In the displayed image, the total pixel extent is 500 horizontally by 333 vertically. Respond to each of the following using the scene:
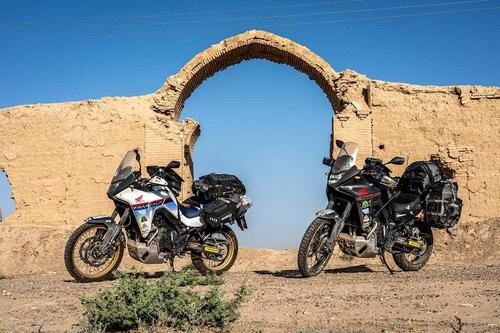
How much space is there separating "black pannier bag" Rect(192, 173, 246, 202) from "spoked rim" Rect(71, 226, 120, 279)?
123 cm

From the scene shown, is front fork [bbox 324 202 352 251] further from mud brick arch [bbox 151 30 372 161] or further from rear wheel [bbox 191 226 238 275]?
mud brick arch [bbox 151 30 372 161]

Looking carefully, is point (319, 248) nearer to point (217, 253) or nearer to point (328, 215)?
point (328, 215)

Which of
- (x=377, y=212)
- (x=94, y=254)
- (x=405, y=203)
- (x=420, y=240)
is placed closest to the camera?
(x=94, y=254)

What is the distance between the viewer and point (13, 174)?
12.6 m

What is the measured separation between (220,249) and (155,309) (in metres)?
3.36

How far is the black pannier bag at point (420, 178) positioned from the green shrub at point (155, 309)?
12.8 feet

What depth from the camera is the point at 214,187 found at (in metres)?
7.53

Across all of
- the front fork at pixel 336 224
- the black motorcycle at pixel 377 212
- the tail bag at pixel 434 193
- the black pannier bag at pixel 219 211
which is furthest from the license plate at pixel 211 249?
the tail bag at pixel 434 193

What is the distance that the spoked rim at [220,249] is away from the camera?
7.46 metres

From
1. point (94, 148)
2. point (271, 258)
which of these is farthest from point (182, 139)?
point (271, 258)

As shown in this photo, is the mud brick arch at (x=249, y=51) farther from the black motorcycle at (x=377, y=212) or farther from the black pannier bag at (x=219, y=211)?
the black pannier bag at (x=219, y=211)

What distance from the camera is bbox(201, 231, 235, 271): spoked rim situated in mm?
7457

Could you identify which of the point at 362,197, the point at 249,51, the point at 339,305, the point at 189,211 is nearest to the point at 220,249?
the point at 189,211

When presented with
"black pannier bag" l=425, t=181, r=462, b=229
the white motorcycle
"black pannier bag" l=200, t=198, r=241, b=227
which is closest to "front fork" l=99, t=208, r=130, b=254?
the white motorcycle
